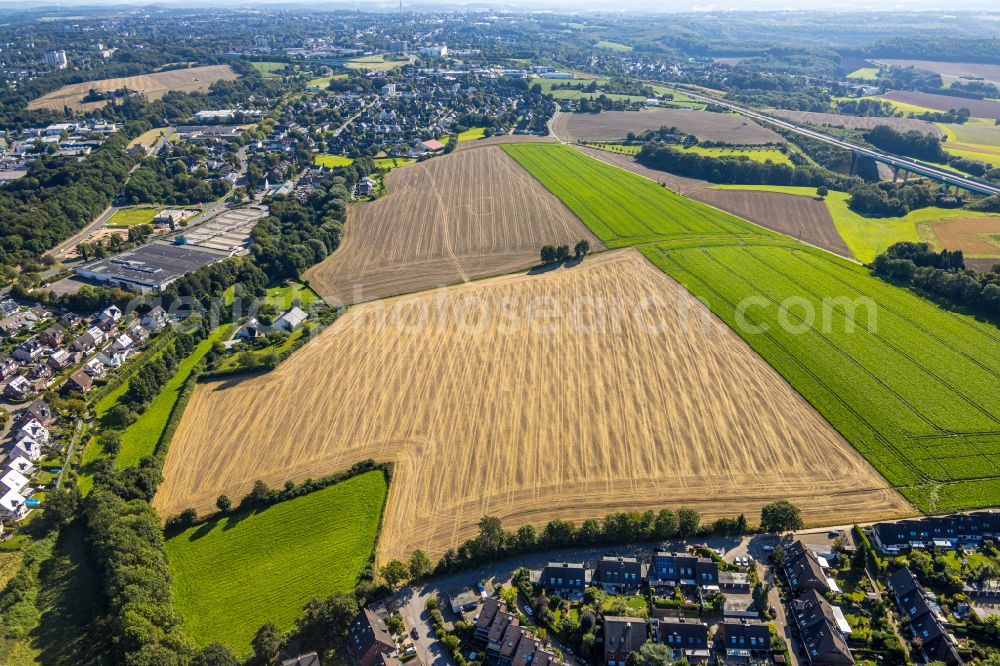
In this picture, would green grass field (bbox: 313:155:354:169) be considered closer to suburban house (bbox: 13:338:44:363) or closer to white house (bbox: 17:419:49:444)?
suburban house (bbox: 13:338:44:363)

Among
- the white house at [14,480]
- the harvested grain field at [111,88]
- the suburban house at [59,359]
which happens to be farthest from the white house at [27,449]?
the harvested grain field at [111,88]

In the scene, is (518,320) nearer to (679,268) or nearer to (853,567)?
(679,268)

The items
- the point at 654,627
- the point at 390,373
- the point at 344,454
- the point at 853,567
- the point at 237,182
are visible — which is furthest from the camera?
the point at 237,182

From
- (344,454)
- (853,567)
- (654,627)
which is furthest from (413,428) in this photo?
(853,567)

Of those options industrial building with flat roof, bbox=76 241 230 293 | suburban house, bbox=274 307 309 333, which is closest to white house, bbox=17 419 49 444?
suburban house, bbox=274 307 309 333

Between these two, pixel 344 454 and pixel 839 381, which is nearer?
pixel 344 454

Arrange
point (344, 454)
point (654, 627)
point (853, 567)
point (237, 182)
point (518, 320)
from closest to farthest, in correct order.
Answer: point (654, 627) → point (853, 567) → point (344, 454) → point (518, 320) → point (237, 182)

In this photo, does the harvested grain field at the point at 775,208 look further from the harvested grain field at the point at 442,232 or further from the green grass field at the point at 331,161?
the green grass field at the point at 331,161
